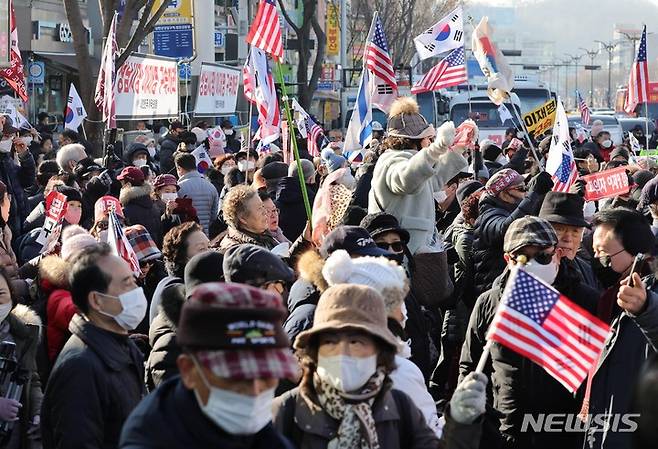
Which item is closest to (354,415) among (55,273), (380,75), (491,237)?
(55,273)

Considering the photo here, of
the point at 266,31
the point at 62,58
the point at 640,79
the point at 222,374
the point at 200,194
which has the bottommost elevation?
the point at 200,194

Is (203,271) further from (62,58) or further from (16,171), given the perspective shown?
(62,58)

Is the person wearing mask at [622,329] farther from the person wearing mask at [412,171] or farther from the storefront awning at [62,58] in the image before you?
the storefront awning at [62,58]

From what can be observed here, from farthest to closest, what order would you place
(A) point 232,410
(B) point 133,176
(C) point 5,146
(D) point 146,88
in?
1. (D) point 146,88
2. (C) point 5,146
3. (B) point 133,176
4. (A) point 232,410

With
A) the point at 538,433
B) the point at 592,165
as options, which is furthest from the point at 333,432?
the point at 592,165

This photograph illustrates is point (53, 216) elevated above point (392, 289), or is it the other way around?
point (392, 289)

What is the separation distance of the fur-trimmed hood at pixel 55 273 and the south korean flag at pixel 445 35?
12.0m

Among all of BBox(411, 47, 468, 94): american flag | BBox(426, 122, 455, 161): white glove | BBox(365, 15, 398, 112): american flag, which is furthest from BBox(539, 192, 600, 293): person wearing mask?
BBox(411, 47, 468, 94): american flag

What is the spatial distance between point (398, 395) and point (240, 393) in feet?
3.90

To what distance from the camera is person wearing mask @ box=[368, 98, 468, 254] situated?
786 centimetres

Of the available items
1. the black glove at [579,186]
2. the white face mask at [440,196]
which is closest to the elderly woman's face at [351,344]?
the white face mask at [440,196]

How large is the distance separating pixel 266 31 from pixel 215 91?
9788 mm

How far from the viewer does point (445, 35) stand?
18.0 m

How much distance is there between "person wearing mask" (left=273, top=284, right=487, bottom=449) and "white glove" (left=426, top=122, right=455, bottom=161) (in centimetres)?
351
